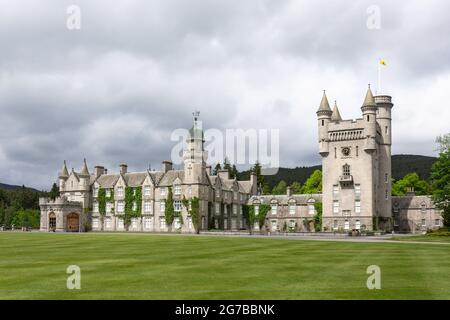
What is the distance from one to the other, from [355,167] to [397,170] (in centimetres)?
10231

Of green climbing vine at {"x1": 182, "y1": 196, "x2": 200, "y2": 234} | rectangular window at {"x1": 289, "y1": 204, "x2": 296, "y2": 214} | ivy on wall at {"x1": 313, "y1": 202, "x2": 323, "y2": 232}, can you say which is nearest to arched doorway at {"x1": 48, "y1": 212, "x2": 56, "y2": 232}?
green climbing vine at {"x1": 182, "y1": 196, "x2": 200, "y2": 234}

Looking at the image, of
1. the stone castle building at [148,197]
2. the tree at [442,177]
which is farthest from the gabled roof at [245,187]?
the tree at [442,177]

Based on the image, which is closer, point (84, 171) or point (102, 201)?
point (102, 201)

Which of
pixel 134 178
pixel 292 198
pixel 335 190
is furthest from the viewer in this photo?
pixel 134 178

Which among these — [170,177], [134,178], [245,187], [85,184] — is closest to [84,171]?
[85,184]

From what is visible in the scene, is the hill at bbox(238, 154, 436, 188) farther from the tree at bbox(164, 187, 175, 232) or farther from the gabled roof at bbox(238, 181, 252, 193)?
the tree at bbox(164, 187, 175, 232)

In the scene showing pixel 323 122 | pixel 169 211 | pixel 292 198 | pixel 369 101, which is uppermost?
pixel 369 101

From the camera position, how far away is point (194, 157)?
76562 mm

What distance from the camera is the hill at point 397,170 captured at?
16150cm

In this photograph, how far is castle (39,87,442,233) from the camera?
71.7 m

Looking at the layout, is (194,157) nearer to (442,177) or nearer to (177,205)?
(177,205)

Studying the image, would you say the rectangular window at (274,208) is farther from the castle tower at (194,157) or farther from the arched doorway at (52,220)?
the arched doorway at (52,220)

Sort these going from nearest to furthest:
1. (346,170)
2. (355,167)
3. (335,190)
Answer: (355,167)
(346,170)
(335,190)
